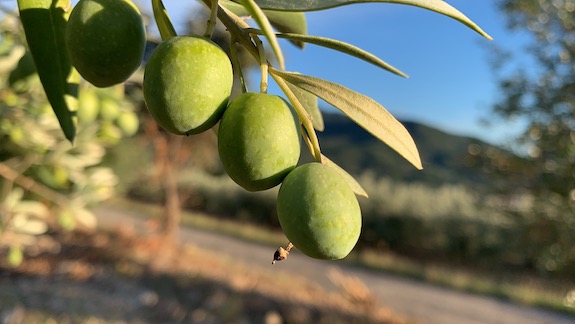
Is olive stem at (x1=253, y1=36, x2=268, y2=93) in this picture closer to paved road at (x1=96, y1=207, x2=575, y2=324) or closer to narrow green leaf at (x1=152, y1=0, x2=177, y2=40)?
narrow green leaf at (x1=152, y1=0, x2=177, y2=40)

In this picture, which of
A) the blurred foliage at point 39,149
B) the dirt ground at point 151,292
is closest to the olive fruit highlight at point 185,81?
the blurred foliage at point 39,149

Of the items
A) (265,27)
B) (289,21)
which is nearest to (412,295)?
→ (289,21)

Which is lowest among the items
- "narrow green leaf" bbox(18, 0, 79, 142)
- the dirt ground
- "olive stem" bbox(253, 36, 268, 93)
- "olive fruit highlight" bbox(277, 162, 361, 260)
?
the dirt ground

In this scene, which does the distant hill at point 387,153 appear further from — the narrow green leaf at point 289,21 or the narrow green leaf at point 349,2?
the narrow green leaf at point 349,2

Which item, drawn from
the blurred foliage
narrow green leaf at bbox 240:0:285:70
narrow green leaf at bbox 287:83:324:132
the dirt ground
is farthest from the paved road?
narrow green leaf at bbox 240:0:285:70

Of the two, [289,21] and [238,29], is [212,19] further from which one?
[289,21]

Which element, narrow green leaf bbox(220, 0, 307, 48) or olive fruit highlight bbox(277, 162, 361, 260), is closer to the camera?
olive fruit highlight bbox(277, 162, 361, 260)

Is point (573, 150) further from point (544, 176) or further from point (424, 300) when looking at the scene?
point (424, 300)
